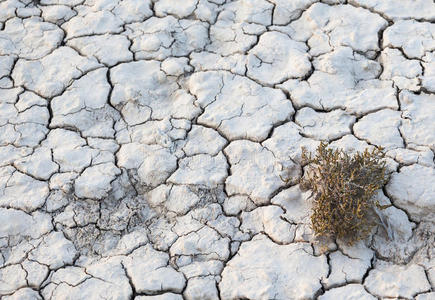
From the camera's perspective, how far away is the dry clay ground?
312cm

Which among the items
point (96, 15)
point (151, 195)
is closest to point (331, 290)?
point (151, 195)

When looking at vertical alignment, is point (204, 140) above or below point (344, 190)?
below

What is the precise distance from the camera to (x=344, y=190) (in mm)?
3129

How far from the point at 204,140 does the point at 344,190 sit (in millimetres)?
1052

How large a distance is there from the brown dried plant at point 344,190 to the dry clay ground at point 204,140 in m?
0.09

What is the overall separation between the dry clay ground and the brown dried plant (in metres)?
0.09

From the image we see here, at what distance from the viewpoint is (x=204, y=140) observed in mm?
3787

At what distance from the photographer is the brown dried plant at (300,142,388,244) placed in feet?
10.2

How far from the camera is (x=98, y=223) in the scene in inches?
135

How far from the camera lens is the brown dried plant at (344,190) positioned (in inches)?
122

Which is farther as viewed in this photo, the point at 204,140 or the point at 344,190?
the point at 204,140

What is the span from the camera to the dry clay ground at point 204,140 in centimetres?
312

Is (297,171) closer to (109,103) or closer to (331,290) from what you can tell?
(331,290)

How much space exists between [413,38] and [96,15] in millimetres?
2468
